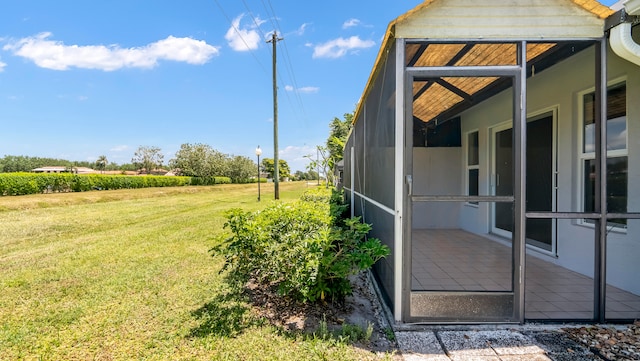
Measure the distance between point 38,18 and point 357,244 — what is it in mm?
15616

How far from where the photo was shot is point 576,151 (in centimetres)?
374

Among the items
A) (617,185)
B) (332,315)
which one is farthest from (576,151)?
(332,315)

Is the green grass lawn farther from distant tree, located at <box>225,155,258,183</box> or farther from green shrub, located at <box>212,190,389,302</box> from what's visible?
distant tree, located at <box>225,155,258,183</box>

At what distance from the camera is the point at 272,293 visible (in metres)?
3.37

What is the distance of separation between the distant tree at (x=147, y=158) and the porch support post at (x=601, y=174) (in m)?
60.1

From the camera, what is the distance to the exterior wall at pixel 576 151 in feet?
9.91

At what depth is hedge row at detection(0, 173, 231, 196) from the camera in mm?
17547

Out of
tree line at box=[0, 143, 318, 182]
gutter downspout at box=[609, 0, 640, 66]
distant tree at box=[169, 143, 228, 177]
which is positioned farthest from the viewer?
tree line at box=[0, 143, 318, 182]

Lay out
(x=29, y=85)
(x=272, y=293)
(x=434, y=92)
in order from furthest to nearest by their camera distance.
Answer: (x=29, y=85)
(x=434, y=92)
(x=272, y=293)

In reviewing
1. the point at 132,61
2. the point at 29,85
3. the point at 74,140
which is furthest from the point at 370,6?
the point at 74,140

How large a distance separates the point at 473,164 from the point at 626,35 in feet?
13.6

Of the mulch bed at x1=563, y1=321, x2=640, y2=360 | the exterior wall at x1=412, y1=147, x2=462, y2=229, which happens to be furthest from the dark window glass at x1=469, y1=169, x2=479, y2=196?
the mulch bed at x1=563, y1=321, x2=640, y2=360

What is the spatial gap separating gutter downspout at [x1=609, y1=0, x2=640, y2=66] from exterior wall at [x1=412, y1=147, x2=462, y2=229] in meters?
4.51

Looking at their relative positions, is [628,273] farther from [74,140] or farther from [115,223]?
[74,140]
